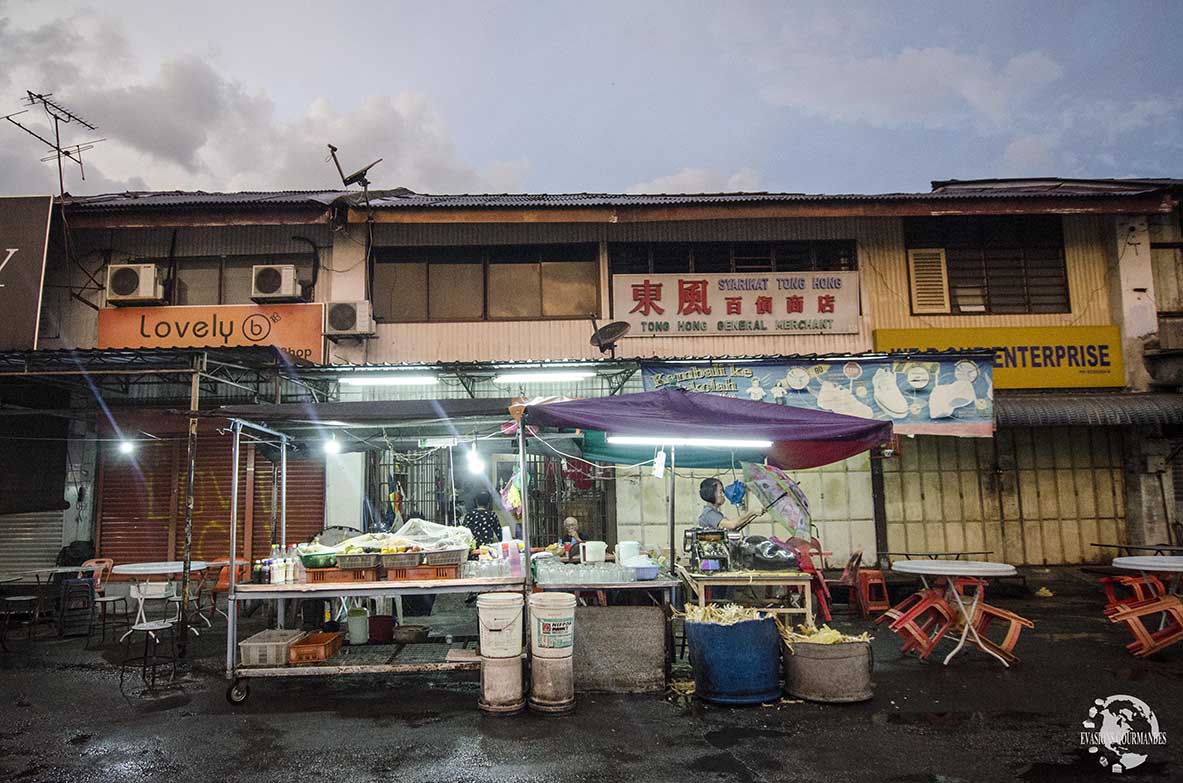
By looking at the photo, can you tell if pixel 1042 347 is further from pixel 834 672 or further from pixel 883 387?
pixel 834 672

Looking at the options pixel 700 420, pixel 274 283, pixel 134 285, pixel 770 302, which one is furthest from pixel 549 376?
pixel 134 285

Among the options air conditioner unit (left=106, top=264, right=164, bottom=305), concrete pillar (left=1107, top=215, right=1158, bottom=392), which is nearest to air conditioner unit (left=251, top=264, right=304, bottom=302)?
air conditioner unit (left=106, top=264, right=164, bottom=305)

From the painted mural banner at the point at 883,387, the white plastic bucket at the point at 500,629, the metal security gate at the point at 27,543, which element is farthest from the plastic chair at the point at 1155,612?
the metal security gate at the point at 27,543

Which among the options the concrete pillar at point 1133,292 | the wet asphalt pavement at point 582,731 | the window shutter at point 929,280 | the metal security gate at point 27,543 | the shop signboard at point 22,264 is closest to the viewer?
the wet asphalt pavement at point 582,731

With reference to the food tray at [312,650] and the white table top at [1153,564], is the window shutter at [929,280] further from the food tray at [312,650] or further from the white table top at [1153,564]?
the food tray at [312,650]

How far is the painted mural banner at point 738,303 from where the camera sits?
14273mm

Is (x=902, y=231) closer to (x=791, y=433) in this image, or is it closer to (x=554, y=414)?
(x=791, y=433)

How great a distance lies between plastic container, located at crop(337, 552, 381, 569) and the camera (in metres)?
8.35

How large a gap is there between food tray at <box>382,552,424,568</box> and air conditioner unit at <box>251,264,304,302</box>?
7.20 meters

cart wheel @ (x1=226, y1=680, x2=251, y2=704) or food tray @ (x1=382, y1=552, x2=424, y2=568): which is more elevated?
food tray @ (x1=382, y1=552, x2=424, y2=568)

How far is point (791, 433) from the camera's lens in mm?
8094

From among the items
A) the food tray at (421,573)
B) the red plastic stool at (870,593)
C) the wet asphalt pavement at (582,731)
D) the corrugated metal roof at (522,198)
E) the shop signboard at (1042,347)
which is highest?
the corrugated metal roof at (522,198)

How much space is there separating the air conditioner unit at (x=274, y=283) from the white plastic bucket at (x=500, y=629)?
27.9 ft

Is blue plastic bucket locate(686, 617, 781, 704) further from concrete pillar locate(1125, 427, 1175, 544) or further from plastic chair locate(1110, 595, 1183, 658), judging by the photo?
concrete pillar locate(1125, 427, 1175, 544)
